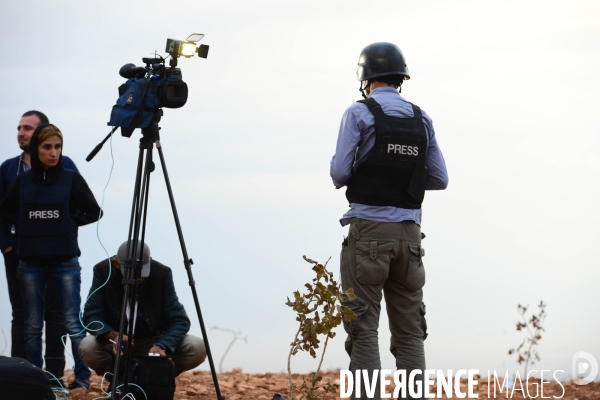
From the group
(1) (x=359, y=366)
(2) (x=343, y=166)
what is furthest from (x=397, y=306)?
(2) (x=343, y=166)

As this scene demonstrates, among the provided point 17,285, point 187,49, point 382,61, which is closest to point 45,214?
point 17,285

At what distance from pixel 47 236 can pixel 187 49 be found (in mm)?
1967

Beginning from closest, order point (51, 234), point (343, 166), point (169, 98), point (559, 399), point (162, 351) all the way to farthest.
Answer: point (343, 166)
point (169, 98)
point (162, 351)
point (51, 234)
point (559, 399)

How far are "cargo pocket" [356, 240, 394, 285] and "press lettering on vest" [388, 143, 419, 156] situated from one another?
1.81ft

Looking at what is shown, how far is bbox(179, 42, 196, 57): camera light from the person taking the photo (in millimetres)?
5793

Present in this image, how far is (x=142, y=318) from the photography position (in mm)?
6531

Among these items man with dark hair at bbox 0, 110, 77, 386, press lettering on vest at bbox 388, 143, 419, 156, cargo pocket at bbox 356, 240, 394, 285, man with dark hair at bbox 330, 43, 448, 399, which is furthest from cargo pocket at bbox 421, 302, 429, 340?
man with dark hair at bbox 0, 110, 77, 386

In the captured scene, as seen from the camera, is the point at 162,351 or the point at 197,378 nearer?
the point at 162,351

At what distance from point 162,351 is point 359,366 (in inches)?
65.0

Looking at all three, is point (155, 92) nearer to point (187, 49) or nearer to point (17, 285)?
point (187, 49)

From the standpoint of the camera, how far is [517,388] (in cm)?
773

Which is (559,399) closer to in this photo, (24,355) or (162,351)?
(162,351)

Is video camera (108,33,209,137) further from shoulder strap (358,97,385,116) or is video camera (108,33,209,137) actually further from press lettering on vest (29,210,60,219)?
press lettering on vest (29,210,60,219)

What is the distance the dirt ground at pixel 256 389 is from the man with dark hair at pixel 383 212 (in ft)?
6.22
